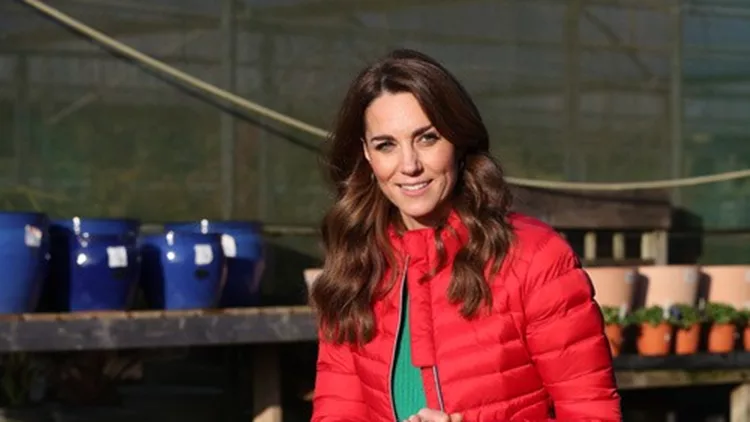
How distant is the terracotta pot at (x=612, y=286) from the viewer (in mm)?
6707

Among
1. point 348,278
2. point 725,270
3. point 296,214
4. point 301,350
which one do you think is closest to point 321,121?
point 296,214

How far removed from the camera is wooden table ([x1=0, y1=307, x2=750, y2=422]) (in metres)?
5.14

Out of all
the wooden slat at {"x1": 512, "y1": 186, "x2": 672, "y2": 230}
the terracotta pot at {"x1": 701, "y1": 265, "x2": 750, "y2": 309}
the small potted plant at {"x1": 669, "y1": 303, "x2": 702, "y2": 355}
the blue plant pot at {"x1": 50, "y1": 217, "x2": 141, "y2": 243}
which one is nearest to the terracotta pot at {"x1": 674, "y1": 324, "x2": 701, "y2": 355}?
the small potted plant at {"x1": 669, "y1": 303, "x2": 702, "y2": 355}

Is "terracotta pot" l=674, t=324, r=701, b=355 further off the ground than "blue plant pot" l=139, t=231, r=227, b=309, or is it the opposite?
"blue plant pot" l=139, t=231, r=227, b=309

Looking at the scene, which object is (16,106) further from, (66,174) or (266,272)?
(266,272)

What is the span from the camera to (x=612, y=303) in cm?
672

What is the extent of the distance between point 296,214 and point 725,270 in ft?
6.64

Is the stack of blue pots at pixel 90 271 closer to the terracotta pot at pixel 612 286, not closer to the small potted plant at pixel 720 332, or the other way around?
the terracotta pot at pixel 612 286

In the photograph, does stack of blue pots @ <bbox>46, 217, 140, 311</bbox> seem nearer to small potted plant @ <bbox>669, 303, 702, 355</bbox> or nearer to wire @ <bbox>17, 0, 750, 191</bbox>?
wire @ <bbox>17, 0, 750, 191</bbox>

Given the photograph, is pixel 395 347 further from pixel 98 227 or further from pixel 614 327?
pixel 614 327

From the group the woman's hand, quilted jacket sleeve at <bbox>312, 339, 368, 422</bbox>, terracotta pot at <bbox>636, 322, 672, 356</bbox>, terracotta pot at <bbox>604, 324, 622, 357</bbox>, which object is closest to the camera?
the woman's hand

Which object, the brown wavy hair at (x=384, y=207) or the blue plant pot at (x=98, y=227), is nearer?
the brown wavy hair at (x=384, y=207)

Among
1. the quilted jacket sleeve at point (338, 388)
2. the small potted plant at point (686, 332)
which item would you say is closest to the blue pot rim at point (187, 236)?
the small potted plant at point (686, 332)

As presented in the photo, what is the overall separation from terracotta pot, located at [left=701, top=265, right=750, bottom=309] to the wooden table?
0.77 m
